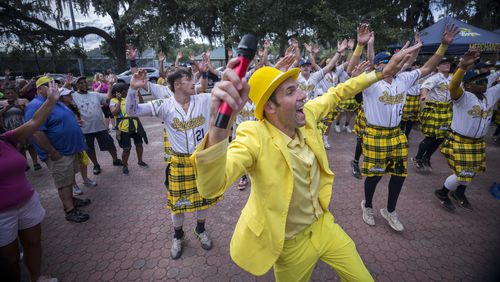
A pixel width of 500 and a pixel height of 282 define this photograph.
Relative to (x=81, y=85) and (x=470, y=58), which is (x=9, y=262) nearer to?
(x=81, y=85)

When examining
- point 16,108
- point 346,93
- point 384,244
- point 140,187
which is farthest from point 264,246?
point 16,108

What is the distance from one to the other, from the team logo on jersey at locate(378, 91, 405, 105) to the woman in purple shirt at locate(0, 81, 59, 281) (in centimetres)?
422

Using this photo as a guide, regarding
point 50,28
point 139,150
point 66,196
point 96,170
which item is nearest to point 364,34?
point 66,196

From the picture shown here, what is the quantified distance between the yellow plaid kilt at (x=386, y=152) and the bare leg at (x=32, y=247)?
162 inches

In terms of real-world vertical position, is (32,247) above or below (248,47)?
below

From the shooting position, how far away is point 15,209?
2.47 metres

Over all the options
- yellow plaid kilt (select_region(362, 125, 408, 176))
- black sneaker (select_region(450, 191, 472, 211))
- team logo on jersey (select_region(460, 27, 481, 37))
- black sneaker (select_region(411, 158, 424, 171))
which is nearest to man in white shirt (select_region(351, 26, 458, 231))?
yellow plaid kilt (select_region(362, 125, 408, 176))

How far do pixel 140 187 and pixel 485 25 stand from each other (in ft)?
72.6

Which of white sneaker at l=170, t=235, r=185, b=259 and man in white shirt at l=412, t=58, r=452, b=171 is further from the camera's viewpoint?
man in white shirt at l=412, t=58, r=452, b=171

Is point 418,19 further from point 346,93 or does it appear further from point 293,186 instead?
point 293,186

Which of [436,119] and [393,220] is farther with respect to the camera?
[436,119]

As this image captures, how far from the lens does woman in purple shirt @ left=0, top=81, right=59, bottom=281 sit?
236cm

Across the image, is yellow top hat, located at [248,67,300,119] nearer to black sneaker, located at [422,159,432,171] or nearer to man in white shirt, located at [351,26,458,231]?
man in white shirt, located at [351,26,458,231]

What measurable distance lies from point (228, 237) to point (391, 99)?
2.99 meters
